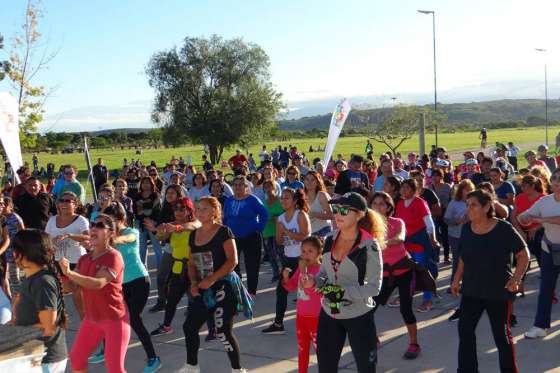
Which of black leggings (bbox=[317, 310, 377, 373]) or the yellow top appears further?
the yellow top

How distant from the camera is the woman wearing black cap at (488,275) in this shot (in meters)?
5.02

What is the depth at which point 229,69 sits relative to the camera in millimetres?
50188

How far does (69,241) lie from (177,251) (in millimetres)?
1384

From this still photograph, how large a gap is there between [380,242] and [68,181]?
26.3ft

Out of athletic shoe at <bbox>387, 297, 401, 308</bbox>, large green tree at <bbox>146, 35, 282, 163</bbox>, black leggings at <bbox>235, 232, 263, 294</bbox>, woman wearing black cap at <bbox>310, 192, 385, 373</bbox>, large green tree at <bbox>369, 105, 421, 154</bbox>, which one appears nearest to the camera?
woman wearing black cap at <bbox>310, 192, 385, 373</bbox>

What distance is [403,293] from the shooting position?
20.2 feet

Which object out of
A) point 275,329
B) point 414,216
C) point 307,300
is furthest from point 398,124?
point 307,300

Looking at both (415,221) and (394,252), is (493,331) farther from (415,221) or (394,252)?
(415,221)

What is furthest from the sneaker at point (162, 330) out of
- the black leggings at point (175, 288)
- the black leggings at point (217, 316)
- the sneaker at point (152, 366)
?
the black leggings at point (217, 316)

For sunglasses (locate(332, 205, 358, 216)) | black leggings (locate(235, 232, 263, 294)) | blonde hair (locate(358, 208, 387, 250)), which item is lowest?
black leggings (locate(235, 232, 263, 294))

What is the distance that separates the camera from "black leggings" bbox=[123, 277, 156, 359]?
19.4 feet

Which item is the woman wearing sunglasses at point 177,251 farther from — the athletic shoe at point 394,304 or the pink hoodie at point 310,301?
the athletic shoe at point 394,304

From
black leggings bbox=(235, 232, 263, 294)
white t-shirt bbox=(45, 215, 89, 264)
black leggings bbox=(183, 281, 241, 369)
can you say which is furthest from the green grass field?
black leggings bbox=(183, 281, 241, 369)

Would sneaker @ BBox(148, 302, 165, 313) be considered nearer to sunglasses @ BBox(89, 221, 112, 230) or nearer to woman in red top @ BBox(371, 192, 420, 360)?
woman in red top @ BBox(371, 192, 420, 360)
